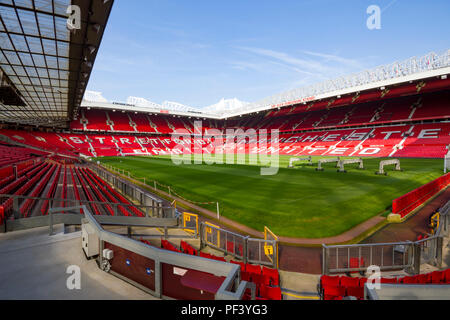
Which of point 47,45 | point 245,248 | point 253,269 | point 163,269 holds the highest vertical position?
point 47,45

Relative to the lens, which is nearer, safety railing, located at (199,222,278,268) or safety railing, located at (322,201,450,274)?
safety railing, located at (322,201,450,274)

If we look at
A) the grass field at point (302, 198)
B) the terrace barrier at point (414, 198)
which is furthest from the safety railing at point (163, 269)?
the terrace barrier at point (414, 198)

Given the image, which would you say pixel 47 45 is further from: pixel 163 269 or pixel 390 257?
pixel 390 257

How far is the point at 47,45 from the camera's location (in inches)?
531

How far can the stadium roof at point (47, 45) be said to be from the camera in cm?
998

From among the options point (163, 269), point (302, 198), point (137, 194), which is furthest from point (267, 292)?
point (137, 194)

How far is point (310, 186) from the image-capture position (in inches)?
699

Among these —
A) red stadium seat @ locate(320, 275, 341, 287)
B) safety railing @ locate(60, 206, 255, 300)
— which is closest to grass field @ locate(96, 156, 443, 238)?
red stadium seat @ locate(320, 275, 341, 287)

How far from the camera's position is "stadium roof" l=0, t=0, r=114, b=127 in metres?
9.98

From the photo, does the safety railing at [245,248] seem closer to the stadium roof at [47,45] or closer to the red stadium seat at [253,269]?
the red stadium seat at [253,269]

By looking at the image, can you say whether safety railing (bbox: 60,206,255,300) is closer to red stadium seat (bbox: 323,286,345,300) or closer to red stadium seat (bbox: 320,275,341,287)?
red stadium seat (bbox: 323,286,345,300)
